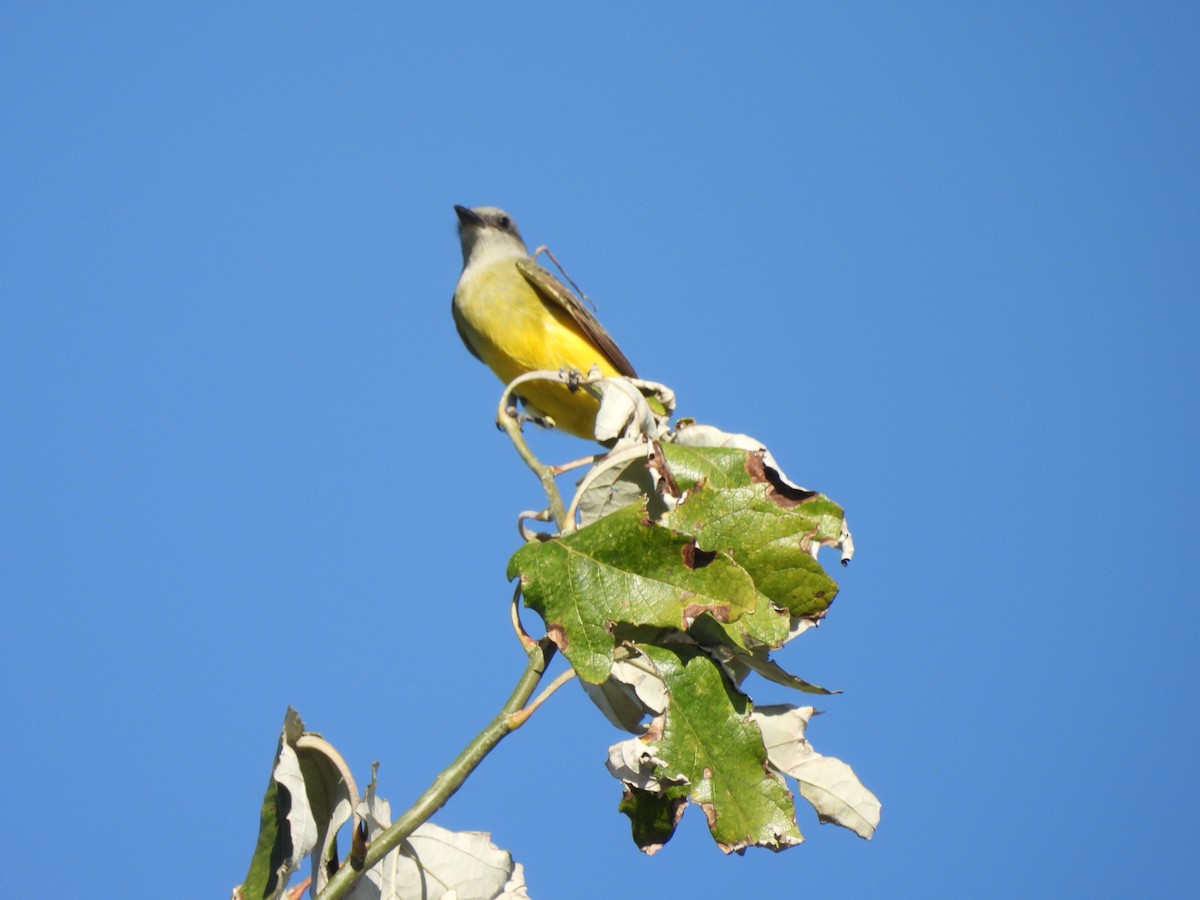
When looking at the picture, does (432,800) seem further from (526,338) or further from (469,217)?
(469,217)

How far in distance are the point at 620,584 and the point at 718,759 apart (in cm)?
47

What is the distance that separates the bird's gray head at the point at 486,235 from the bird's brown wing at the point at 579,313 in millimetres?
750

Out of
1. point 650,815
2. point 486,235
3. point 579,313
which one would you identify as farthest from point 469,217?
point 650,815

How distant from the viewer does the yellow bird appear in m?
6.95

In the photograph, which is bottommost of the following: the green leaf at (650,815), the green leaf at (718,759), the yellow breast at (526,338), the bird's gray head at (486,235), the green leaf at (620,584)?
the green leaf at (650,815)

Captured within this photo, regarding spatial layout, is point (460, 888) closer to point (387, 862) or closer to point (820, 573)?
point (387, 862)

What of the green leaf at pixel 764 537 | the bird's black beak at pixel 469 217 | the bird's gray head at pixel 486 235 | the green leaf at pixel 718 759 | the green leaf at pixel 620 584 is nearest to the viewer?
the green leaf at pixel 620 584

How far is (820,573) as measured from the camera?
271 cm

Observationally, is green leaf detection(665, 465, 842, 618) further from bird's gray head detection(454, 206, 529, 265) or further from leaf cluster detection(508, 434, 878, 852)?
bird's gray head detection(454, 206, 529, 265)

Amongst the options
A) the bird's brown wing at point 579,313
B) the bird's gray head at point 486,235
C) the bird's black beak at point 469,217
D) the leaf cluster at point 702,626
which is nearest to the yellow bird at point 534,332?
the bird's brown wing at point 579,313

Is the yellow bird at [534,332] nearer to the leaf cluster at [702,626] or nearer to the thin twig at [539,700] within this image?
the leaf cluster at [702,626]

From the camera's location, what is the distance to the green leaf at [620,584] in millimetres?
2496

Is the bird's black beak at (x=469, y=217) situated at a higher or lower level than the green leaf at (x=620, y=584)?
higher

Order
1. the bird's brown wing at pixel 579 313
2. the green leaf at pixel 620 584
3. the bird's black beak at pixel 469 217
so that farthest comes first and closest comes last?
the bird's black beak at pixel 469 217
the bird's brown wing at pixel 579 313
the green leaf at pixel 620 584
